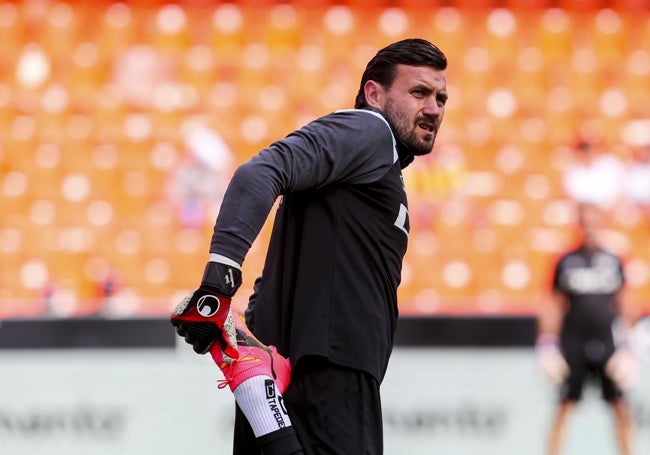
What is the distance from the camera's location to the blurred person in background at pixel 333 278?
2.84 metres

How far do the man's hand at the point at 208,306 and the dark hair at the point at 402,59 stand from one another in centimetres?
73

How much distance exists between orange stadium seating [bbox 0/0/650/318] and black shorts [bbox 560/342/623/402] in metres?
0.43

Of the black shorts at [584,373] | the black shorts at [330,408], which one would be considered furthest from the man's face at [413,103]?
the black shorts at [584,373]

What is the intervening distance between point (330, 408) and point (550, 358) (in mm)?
4997

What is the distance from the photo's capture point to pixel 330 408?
297 centimetres

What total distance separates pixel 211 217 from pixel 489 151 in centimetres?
241

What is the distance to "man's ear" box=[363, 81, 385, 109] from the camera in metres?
3.11

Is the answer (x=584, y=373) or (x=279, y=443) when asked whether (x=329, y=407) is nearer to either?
(x=279, y=443)

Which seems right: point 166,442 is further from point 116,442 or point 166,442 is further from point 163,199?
point 163,199

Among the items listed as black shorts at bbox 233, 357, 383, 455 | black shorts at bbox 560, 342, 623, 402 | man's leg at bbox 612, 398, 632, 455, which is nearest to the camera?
black shorts at bbox 233, 357, 383, 455

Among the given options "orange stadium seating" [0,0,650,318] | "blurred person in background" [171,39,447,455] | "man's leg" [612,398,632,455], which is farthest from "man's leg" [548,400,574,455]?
"blurred person in background" [171,39,447,455]

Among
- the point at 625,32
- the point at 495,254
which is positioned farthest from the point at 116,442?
the point at 625,32

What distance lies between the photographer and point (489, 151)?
9.66 m

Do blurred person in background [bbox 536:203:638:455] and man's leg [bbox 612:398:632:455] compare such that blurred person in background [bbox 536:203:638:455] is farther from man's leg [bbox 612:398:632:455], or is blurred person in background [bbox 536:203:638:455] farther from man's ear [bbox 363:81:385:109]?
man's ear [bbox 363:81:385:109]
